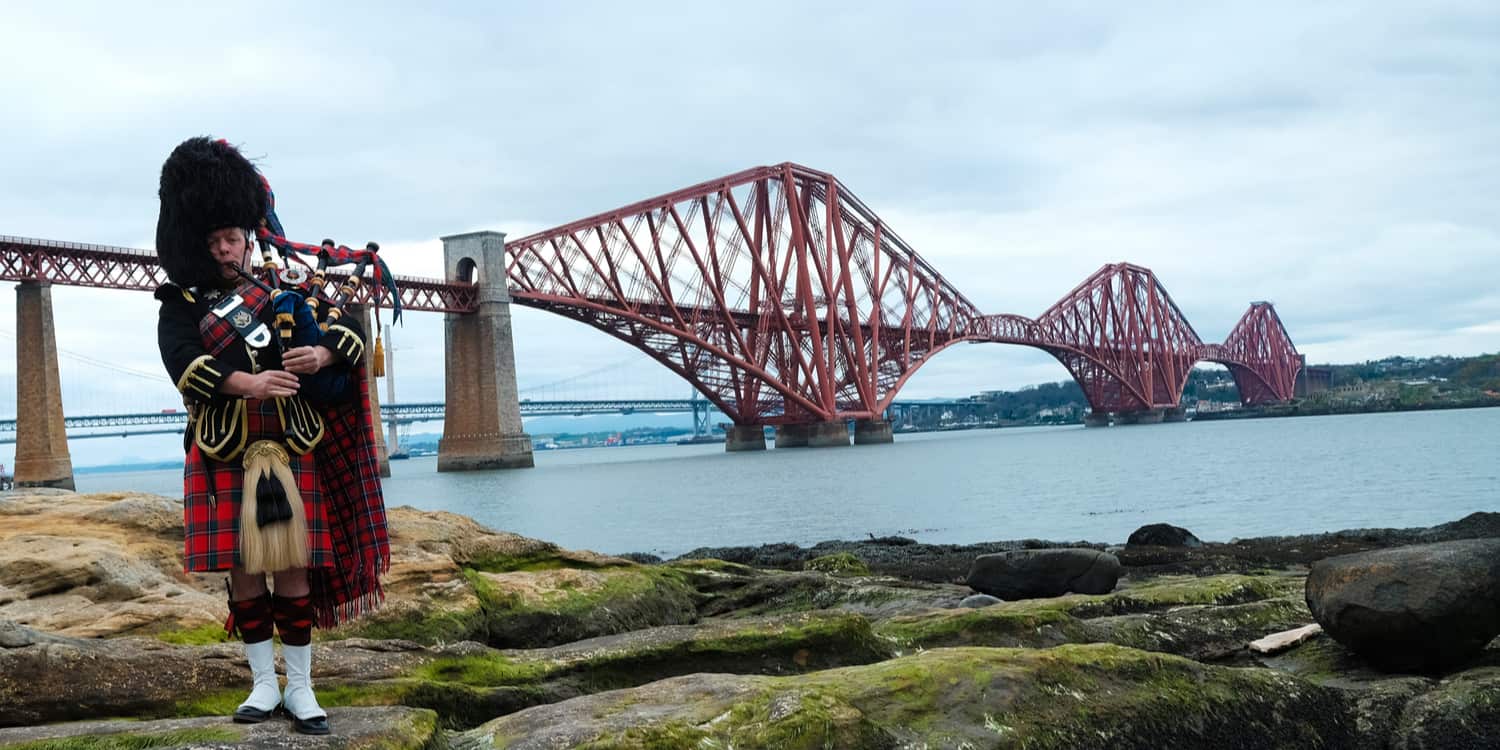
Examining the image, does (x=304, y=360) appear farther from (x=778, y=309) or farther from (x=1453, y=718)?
(x=778, y=309)

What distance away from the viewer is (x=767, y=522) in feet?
86.8

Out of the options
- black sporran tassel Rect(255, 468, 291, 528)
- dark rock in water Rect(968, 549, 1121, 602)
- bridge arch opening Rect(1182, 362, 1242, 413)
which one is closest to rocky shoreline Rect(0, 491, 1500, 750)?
black sporran tassel Rect(255, 468, 291, 528)

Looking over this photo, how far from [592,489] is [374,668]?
39.3 metres

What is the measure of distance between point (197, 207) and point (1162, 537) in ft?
47.0

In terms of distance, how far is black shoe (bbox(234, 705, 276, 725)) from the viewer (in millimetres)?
3312

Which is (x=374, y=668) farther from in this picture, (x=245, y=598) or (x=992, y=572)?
(x=992, y=572)

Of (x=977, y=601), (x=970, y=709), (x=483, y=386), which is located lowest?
(x=977, y=601)

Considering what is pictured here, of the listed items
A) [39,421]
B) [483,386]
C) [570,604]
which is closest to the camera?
[570,604]

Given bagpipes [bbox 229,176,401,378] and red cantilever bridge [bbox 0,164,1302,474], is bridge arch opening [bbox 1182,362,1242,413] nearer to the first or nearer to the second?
red cantilever bridge [bbox 0,164,1302,474]

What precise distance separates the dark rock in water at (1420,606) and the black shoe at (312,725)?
438 centimetres

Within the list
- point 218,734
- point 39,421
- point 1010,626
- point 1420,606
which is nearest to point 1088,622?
point 1010,626

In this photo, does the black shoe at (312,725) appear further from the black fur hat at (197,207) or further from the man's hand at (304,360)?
the black fur hat at (197,207)

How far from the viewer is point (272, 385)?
10.9 feet

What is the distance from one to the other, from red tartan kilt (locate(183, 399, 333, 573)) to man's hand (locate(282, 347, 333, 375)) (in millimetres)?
122
